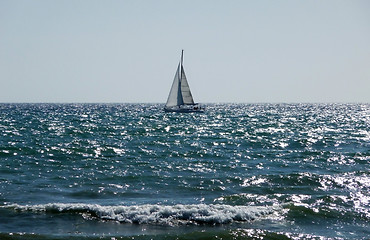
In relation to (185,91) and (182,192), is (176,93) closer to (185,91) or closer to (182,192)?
(185,91)

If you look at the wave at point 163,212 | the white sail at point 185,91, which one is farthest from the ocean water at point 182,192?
the white sail at point 185,91

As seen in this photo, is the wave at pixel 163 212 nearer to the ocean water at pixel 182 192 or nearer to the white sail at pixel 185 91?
the ocean water at pixel 182 192

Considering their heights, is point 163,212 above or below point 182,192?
above

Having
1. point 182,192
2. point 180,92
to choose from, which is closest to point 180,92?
point 180,92

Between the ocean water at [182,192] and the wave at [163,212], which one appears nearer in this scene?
the ocean water at [182,192]

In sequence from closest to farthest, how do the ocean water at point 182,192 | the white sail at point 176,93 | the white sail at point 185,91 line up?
the ocean water at point 182,192 < the white sail at point 176,93 < the white sail at point 185,91

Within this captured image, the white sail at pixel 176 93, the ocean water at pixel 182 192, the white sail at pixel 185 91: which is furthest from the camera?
the white sail at pixel 185 91

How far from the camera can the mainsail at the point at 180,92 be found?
304 feet

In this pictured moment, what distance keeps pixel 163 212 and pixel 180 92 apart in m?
79.1

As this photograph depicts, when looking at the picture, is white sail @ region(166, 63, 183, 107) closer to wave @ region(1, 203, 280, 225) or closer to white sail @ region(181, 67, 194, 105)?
white sail @ region(181, 67, 194, 105)

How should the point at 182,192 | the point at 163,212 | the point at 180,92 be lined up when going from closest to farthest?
the point at 163,212 → the point at 182,192 → the point at 180,92

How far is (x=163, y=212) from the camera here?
1537 cm

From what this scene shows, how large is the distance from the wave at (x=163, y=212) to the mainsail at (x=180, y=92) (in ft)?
253

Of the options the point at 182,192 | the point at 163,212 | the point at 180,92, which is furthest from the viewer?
the point at 180,92
